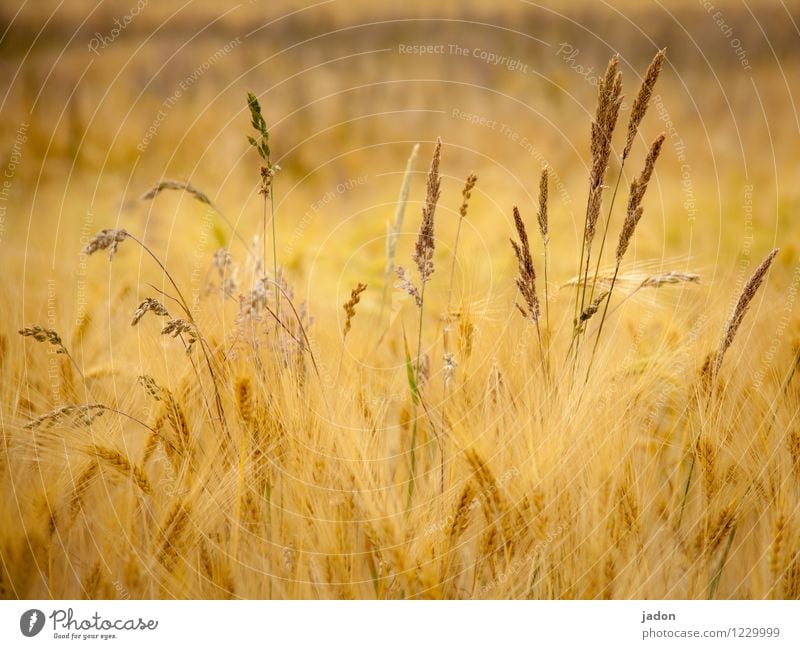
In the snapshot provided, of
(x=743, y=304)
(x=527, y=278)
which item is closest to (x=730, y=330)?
(x=743, y=304)

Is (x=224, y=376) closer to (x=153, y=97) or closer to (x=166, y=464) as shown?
(x=166, y=464)

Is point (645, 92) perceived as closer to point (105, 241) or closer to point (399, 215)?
point (399, 215)

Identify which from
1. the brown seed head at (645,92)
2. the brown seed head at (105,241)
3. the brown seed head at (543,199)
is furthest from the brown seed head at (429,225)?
the brown seed head at (105,241)

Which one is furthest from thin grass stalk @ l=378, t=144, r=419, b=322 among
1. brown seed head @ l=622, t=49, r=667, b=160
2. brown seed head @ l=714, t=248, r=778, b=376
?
brown seed head @ l=714, t=248, r=778, b=376

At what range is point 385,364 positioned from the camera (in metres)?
0.96

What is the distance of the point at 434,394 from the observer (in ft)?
2.83

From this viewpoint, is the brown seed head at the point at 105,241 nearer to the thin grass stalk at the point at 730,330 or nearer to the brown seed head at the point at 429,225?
the brown seed head at the point at 429,225

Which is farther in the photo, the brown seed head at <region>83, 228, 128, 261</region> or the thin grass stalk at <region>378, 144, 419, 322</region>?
the thin grass stalk at <region>378, 144, 419, 322</region>

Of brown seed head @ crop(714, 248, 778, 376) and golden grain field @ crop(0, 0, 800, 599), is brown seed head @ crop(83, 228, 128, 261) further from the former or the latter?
brown seed head @ crop(714, 248, 778, 376)

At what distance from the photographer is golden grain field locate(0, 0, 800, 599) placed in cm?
79

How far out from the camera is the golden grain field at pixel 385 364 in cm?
79
